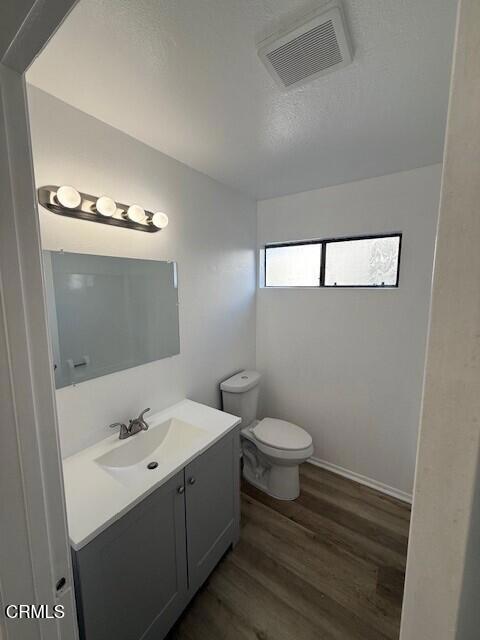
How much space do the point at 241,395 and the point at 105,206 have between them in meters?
1.62

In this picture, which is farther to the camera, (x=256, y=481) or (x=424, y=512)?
(x=256, y=481)

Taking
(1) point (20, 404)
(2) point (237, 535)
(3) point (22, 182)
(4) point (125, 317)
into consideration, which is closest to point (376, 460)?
(2) point (237, 535)

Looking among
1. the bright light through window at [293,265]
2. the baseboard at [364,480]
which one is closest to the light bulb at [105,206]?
the bright light through window at [293,265]

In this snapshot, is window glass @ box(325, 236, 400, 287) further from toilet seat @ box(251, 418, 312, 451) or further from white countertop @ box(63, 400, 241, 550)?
white countertop @ box(63, 400, 241, 550)

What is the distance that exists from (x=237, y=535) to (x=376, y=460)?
125 centimetres

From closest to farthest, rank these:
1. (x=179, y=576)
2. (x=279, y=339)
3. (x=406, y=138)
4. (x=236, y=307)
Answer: (x=179, y=576) < (x=406, y=138) < (x=236, y=307) < (x=279, y=339)

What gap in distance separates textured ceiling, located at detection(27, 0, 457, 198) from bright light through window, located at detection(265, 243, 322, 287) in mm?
803

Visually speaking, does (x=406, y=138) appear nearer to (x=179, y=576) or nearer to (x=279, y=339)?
(x=279, y=339)

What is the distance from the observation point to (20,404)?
0.57 meters

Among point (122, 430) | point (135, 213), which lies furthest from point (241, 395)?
point (135, 213)

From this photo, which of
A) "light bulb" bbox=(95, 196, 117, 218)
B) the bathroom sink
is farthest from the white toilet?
"light bulb" bbox=(95, 196, 117, 218)

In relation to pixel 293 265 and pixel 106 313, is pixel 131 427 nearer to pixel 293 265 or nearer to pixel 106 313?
pixel 106 313

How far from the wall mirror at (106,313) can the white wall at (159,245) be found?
6cm

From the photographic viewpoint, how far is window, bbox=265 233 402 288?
2.04m
